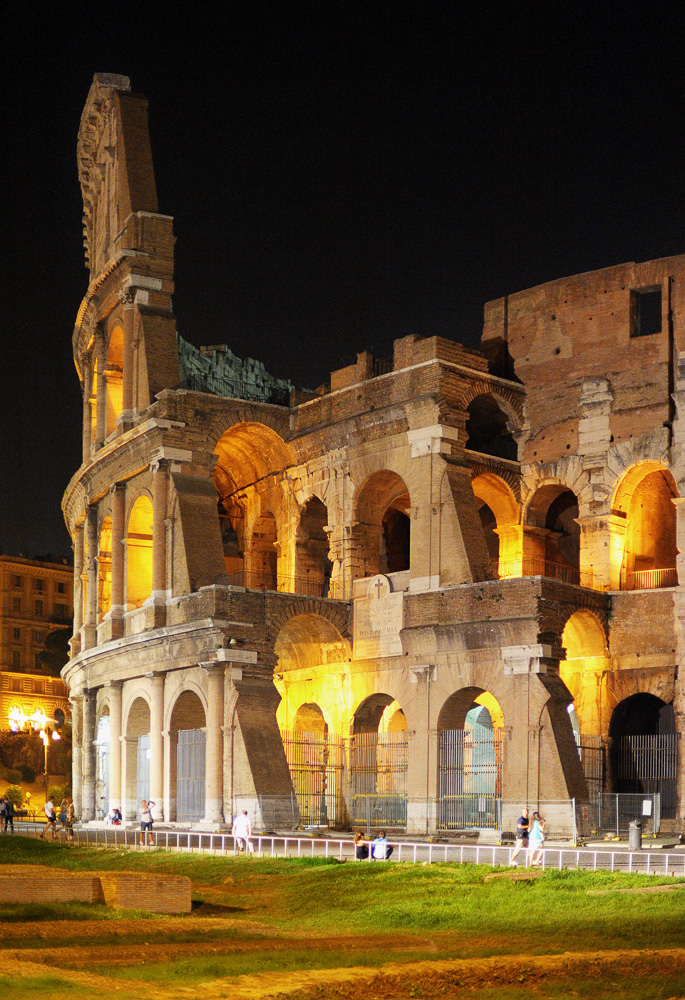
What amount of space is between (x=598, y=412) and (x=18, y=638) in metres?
52.4

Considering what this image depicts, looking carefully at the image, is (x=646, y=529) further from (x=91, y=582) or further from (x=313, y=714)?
(x=91, y=582)

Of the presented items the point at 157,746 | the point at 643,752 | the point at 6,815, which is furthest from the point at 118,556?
the point at 643,752

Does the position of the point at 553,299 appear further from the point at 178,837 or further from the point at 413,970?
the point at 413,970

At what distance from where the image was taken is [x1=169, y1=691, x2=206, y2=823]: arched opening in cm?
3128

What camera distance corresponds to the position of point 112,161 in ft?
131

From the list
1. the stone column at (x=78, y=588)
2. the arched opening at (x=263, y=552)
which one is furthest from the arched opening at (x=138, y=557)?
the stone column at (x=78, y=588)

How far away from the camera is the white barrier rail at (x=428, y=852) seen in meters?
21.1

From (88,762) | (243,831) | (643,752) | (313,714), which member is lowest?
(88,762)

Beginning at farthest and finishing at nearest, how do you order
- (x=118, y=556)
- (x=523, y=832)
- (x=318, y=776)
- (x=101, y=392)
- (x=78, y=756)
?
(x=78, y=756)
(x=101, y=392)
(x=118, y=556)
(x=318, y=776)
(x=523, y=832)

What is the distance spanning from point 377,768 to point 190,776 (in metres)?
4.24

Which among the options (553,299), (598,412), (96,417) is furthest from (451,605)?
(96,417)

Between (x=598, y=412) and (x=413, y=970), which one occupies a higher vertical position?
(x=598, y=412)

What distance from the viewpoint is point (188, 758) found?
31.9 meters

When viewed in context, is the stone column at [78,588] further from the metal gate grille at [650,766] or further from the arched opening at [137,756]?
the metal gate grille at [650,766]
